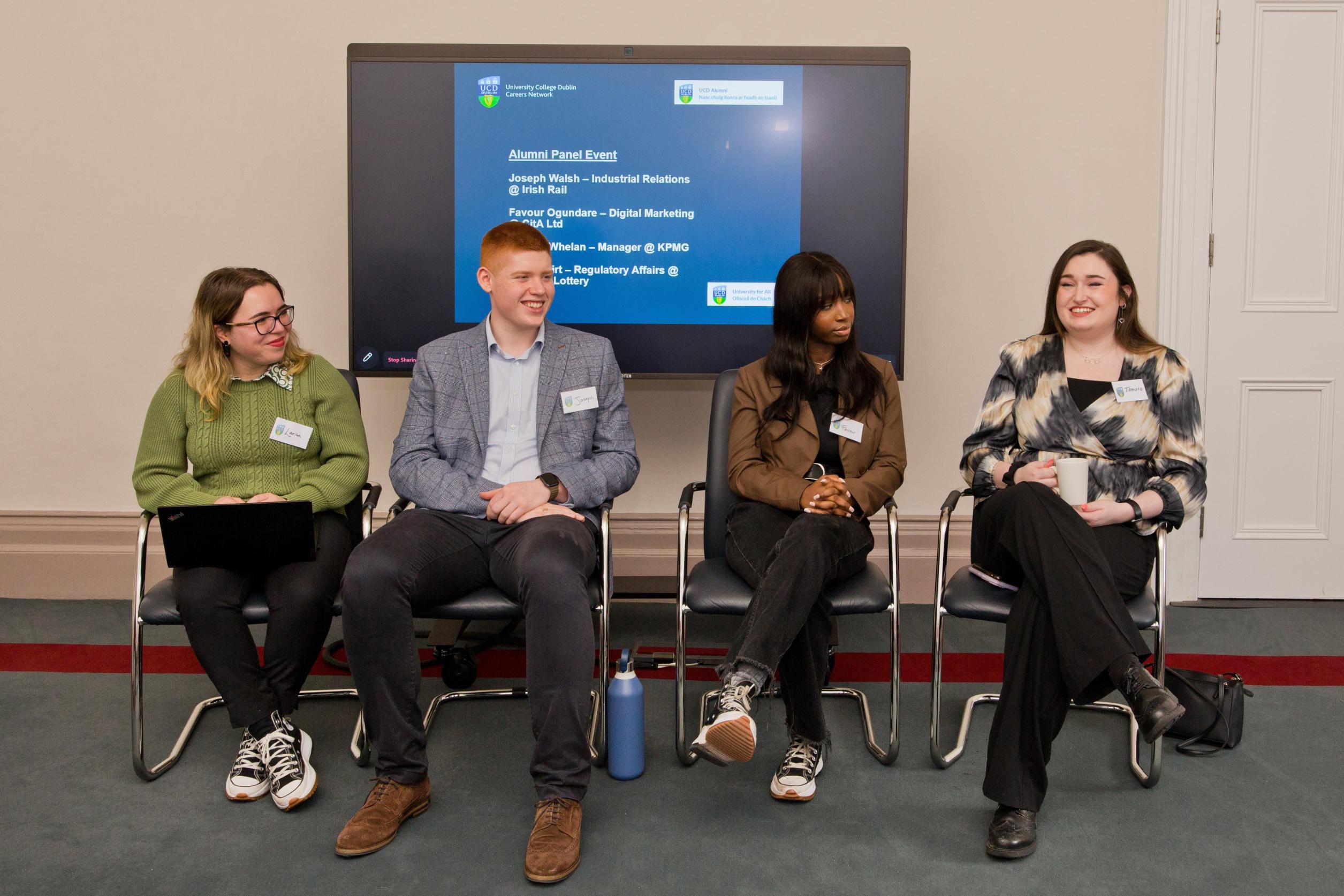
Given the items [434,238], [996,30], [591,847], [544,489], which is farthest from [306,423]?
Answer: [996,30]

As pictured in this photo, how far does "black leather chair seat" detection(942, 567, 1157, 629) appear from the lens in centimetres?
229

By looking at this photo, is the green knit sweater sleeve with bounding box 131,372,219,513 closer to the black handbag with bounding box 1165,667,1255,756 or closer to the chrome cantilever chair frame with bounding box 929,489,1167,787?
the chrome cantilever chair frame with bounding box 929,489,1167,787

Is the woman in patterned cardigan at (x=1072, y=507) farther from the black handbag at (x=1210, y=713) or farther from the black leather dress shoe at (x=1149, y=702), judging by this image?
the black handbag at (x=1210, y=713)

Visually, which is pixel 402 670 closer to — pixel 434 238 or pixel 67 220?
pixel 434 238

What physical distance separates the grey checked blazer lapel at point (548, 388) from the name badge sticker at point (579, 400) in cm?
2

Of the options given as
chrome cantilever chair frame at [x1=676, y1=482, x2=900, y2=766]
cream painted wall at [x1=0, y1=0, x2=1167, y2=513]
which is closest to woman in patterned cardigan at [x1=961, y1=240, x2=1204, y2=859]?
chrome cantilever chair frame at [x1=676, y1=482, x2=900, y2=766]

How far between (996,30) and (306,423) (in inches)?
108

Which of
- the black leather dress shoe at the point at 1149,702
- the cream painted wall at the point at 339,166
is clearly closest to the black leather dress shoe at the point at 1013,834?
the black leather dress shoe at the point at 1149,702

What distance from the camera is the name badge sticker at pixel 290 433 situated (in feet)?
8.36

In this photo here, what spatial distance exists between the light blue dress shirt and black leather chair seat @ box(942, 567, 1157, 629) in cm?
108

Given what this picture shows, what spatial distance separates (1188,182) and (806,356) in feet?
6.27

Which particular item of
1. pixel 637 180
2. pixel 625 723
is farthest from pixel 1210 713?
pixel 637 180

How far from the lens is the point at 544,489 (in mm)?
2453

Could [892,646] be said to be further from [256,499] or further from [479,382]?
[256,499]
